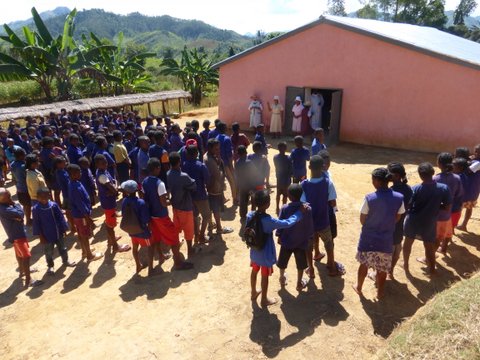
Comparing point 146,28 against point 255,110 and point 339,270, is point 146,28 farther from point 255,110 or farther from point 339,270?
point 339,270

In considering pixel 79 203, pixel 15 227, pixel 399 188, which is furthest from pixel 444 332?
pixel 15 227

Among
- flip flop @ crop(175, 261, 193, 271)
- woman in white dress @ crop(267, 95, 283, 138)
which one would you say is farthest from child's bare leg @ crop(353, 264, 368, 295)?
woman in white dress @ crop(267, 95, 283, 138)

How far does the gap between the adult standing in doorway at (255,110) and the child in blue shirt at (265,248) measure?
32.6ft

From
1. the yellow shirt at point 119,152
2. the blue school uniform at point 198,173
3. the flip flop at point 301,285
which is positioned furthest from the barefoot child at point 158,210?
the yellow shirt at point 119,152

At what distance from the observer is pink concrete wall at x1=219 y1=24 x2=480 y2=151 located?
34.1 feet

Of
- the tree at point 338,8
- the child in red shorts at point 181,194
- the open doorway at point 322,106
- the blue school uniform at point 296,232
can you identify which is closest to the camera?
the blue school uniform at point 296,232

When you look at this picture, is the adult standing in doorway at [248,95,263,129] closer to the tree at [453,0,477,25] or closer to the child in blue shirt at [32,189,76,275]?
the child in blue shirt at [32,189,76,275]

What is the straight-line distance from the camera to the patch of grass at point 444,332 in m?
2.93

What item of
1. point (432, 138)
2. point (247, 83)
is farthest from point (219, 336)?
point (247, 83)

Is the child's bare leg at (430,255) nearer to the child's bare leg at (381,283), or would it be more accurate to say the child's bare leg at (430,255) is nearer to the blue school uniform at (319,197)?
the child's bare leg at (381,283)

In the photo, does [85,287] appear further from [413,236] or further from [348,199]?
[348,199]

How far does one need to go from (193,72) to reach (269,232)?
772 inches

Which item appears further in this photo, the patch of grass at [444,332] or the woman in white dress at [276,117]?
the woman in white dress at [276,117]

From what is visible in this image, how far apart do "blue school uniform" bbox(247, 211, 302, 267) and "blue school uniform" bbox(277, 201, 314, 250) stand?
0.12 m
